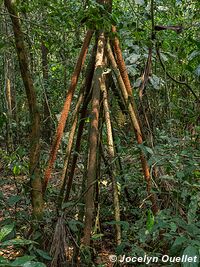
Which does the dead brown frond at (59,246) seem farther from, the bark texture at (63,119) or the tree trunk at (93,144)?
the bark texture at (63,119)

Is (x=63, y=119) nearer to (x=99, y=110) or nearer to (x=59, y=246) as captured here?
(x=99, y=110)

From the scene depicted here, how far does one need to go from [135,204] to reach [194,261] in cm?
179

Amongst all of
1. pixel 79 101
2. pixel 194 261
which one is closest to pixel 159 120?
pixel 79 101

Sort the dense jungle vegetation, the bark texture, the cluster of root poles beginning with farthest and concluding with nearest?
the bark texture < the cluster of root poles < the dense jungle vegetation

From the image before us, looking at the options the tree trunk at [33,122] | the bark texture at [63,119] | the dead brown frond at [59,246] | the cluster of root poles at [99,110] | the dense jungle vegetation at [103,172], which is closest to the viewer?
the dense jungle vegetation at [103,172]

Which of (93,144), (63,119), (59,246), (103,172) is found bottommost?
(59,246)

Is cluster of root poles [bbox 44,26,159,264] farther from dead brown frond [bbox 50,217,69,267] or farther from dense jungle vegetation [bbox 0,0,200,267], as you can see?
dead brown frond [bbox 50,217,69,267]

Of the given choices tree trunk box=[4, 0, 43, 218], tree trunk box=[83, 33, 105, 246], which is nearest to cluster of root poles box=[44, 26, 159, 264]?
tree trunk box=[83, 33, 105, 246]

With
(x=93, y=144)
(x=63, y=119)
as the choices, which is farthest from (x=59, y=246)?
(x=63, y=119)

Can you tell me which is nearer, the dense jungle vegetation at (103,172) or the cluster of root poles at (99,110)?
the dense jungle vegetation at (103,172)

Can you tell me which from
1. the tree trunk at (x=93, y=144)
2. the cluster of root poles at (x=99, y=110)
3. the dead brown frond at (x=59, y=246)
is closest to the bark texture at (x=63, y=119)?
the cluster of root poles at (x=99, y=110)

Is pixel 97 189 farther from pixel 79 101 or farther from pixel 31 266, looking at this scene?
pixel 31 266

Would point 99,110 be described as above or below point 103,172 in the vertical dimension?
above

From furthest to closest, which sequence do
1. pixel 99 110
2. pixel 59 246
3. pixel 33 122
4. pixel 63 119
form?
pixel 63 119, pixel 99 110, pixel 33 122, pixel 59 246
